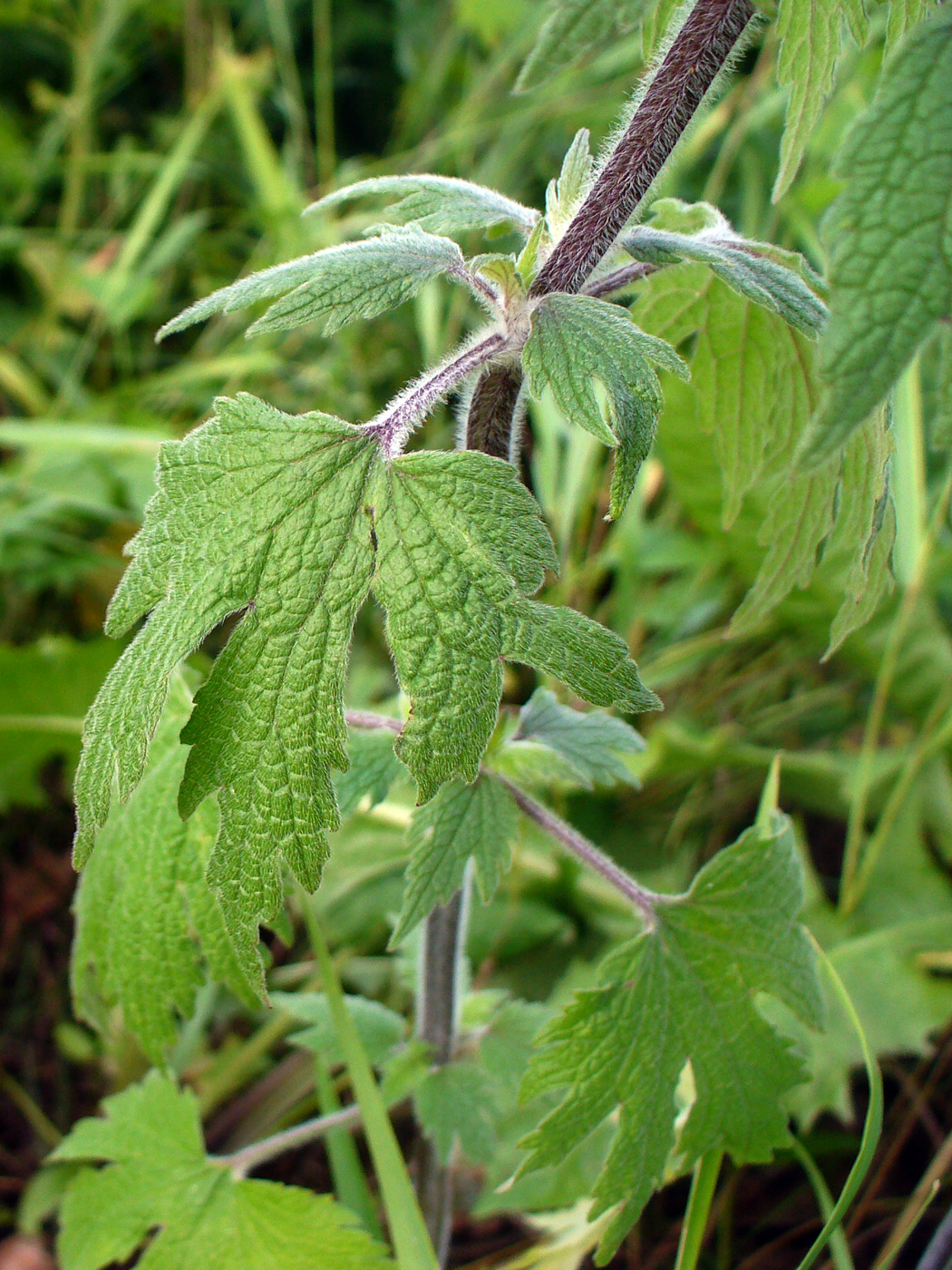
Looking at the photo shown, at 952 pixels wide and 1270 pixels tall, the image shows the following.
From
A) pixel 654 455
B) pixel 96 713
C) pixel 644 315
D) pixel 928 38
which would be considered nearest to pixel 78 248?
pixel 654 455

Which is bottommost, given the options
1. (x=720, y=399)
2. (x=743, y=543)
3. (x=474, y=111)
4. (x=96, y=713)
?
(x=743, y=543)

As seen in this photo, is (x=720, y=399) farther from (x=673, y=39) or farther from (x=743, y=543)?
(x=743, y=543)

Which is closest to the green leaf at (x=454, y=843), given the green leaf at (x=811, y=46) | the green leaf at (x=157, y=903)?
the green leaf at (x=157, y=903)

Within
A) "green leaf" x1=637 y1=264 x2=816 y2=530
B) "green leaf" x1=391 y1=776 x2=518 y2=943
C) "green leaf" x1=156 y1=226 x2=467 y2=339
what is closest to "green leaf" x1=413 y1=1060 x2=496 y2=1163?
"green leaf" x1=391 y1=776 x2=518 y2=943

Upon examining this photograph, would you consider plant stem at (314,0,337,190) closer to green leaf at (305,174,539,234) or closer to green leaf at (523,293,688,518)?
green leaf at (305,174,539,234)

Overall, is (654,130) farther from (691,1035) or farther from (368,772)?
(691,1035)

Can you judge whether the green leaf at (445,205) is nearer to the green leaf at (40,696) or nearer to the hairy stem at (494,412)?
the hairy stem at (494,412)
